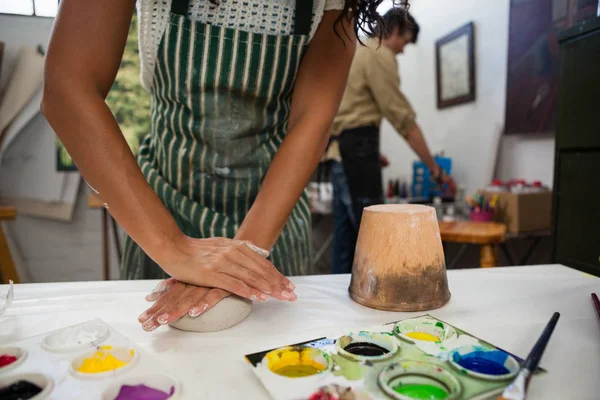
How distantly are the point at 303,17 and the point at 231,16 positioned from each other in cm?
15

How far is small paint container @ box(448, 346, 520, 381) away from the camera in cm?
46

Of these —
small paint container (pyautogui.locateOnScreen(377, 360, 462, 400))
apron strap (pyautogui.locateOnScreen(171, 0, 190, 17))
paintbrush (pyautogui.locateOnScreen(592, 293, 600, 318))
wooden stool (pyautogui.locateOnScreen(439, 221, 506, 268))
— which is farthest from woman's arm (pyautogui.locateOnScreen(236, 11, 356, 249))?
wooden stool (pyautogui.locateOnScreen(439, 221, 506, 268))

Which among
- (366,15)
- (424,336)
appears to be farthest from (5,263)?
(424,336)

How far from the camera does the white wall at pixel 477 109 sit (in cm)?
245

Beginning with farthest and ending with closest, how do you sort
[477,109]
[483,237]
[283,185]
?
[477,109] < [483,237] < [283,185]

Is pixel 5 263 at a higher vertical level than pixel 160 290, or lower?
lower

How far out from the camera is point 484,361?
51 centimetres

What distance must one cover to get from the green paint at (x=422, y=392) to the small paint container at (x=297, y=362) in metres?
0.08

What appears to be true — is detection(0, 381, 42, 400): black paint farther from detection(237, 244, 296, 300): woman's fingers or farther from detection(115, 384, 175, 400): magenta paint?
detection(237, 244, 296, 300): woman's fingers

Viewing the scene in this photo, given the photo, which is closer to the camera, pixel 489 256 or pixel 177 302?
pixel 177 302

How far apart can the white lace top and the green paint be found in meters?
0.75

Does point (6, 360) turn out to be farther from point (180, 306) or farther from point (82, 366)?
point (180, 306)

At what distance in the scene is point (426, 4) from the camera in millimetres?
3293

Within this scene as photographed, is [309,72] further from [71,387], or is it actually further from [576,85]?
[576,85]
